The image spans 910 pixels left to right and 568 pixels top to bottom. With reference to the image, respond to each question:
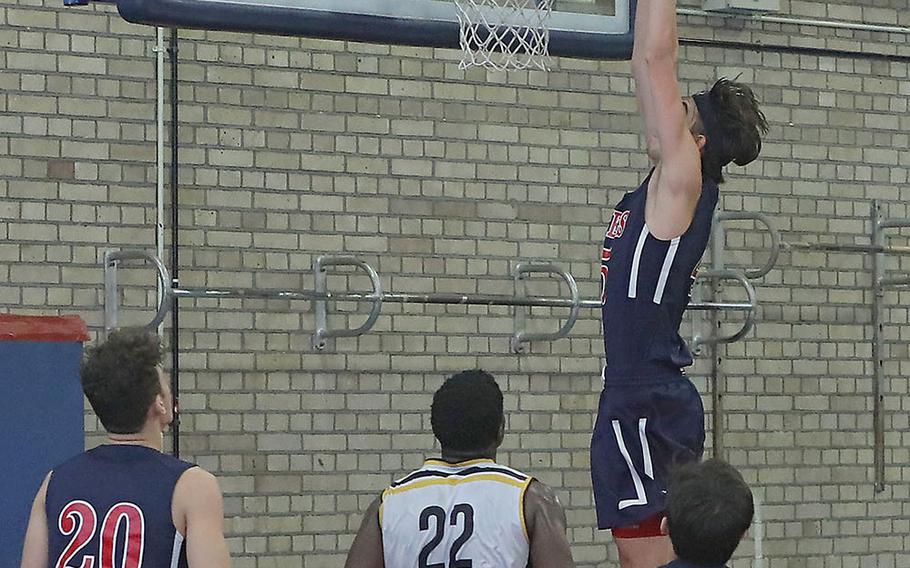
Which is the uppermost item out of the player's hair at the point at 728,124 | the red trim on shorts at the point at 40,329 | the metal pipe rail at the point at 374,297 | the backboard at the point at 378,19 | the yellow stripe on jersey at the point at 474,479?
the backboard at the point at 378,19

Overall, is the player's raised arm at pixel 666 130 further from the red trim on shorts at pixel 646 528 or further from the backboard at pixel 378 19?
the backboard at pixel 378 19

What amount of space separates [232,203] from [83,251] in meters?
0.70

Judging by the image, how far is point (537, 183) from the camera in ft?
26.1

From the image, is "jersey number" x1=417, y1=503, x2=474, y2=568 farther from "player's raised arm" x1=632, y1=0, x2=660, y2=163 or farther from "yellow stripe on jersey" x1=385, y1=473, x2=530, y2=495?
"player's raised arm" x1=632, y1=0, x2=660, y2=163

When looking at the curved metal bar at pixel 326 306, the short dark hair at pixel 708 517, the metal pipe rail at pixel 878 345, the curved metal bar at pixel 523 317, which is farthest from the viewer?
the metal pipe rail at pixel 878 345

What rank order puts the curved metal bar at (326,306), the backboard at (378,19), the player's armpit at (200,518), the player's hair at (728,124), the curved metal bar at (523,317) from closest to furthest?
the player's armpit at (200,518), the player's hair at (728,124), the backboard at (378,19), the curved metal bar at (326,306), the curved metal bar at (523,317)

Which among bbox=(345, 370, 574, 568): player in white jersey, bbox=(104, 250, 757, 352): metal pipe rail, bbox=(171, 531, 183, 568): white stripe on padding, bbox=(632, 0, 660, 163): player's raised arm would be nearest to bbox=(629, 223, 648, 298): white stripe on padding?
bbox=(632, 0, 660, 163): player's raised arm

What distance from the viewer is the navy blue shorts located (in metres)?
4.60

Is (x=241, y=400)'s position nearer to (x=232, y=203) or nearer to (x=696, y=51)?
(x=232, y=203)

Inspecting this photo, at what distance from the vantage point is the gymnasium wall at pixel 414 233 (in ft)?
22.9

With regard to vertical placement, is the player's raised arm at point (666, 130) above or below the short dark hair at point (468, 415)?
above

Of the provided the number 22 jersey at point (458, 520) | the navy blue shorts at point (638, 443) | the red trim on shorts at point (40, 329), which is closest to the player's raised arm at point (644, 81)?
the navy blue shorts at point (638, 443)

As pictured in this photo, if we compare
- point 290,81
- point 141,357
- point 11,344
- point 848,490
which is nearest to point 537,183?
point 290,81

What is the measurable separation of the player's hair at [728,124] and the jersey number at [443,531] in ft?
4.63
